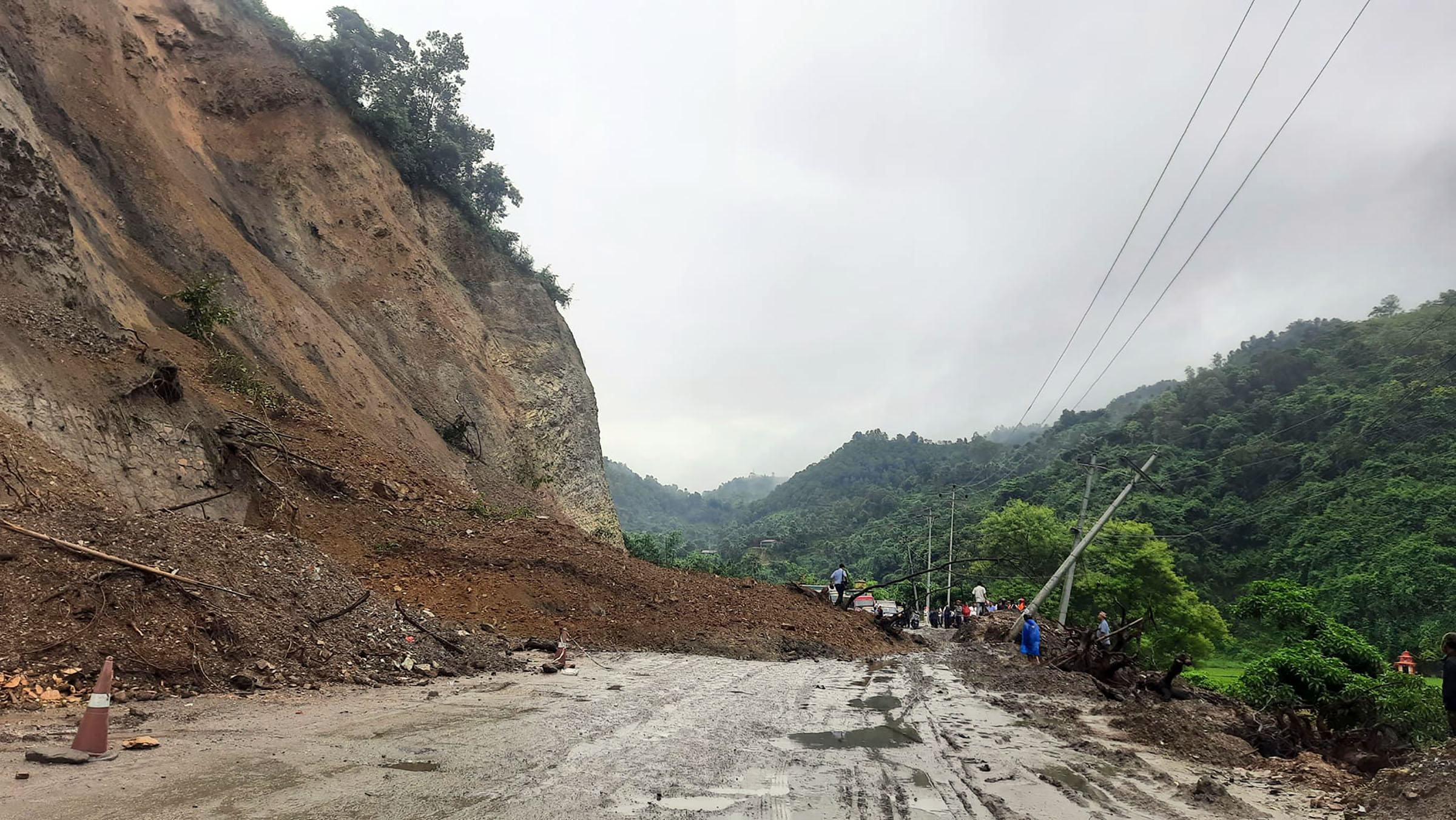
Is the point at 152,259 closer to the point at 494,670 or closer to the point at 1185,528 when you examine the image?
the point at 494,670

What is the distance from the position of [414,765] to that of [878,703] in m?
6.77

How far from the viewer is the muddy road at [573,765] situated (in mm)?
4312

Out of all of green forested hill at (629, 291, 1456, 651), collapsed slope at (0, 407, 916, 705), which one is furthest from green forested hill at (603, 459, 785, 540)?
collapsed slope at (0, 407, 916, 705)

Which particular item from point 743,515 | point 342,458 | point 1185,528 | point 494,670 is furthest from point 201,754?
point 743,515

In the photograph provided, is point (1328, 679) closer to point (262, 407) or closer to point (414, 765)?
point (414, 765)

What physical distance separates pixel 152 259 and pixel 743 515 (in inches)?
5971

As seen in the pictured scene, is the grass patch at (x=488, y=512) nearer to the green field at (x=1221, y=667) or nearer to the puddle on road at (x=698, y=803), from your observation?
the puddle on road at (x=698, y=803)

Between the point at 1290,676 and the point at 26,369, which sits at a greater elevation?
the point at 26,369

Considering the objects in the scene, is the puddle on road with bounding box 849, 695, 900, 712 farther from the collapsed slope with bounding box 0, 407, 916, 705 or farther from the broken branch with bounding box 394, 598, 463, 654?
the broken branch with bounding box 394, 598, 463, 654

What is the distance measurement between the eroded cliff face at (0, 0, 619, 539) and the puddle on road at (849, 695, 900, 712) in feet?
34.7

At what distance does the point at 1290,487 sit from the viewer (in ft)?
171

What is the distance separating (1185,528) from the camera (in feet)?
173

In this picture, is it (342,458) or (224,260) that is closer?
(342,458)

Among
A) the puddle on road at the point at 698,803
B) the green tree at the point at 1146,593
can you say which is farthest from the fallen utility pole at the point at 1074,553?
the green tree at the point at 1146,593
